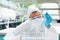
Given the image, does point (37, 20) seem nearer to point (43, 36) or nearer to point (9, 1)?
point (43, 36)

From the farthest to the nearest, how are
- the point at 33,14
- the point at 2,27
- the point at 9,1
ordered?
the point at 2,27
the point at 9,1
the point at 33,14

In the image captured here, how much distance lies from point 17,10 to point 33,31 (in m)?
1.37

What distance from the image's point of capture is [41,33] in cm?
116

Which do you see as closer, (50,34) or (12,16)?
(50,34)

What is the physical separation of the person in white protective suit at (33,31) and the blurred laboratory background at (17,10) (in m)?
1.09

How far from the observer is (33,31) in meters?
1.21

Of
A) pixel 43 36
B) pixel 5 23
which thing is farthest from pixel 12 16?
pixel 43 36

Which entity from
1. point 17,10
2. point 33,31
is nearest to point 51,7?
point 17,10

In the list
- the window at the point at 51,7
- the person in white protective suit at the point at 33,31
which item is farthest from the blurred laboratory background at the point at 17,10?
the person in white protective suit at the point at 33,31

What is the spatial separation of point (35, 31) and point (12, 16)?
1430mm

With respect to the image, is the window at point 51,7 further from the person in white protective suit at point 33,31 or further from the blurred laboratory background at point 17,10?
the person in white protective suit at point 33,31

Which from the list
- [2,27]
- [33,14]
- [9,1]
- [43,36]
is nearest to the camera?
[43,36]

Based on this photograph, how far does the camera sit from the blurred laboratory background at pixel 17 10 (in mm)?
2404

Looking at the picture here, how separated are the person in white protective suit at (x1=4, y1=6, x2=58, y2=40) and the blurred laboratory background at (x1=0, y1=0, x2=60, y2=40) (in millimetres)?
1094
